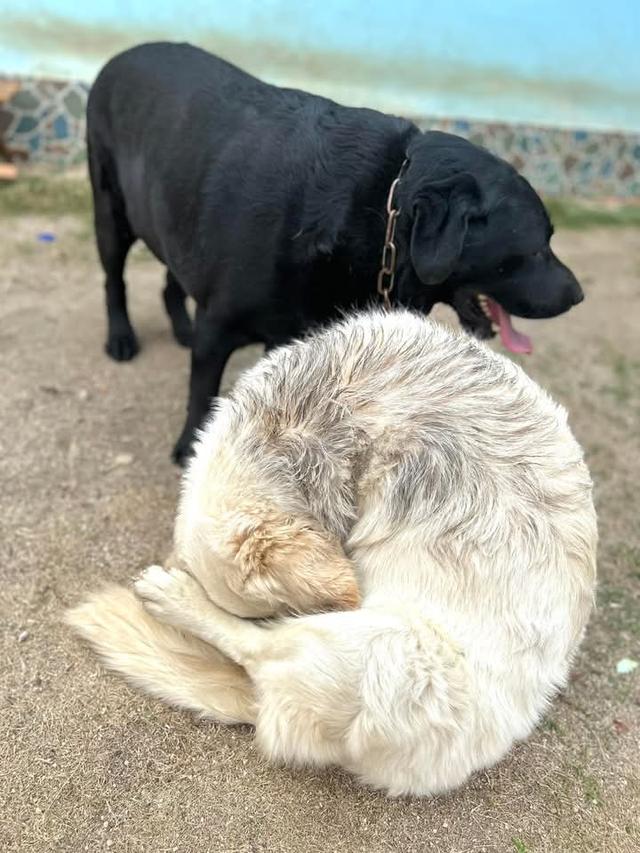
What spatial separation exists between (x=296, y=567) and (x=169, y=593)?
49 cm

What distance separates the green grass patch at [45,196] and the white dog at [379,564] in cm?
412

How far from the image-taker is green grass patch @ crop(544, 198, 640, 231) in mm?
6723

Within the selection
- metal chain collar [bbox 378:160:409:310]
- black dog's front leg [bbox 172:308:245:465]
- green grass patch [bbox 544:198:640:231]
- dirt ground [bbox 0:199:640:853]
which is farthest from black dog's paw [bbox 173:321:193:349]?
green grass patch [bbox 544:198:640:231]

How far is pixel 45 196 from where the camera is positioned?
19.7ft

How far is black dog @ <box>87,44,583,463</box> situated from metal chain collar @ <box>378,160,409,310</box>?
2cm

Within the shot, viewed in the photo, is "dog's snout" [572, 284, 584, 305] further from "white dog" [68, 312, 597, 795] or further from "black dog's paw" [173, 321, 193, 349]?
"black dog's paw" [173, 321, 193, 349]

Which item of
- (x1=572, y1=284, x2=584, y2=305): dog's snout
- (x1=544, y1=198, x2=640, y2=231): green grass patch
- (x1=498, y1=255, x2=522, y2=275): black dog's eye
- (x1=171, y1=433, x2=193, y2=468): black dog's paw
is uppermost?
(x1=498, y1=255, x2=522, y2=275): black dog's eye

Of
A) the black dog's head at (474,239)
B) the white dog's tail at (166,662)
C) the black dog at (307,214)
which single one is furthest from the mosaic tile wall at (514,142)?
the white dog's tail at (166,662)

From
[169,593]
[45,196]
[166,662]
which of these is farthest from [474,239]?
[45,196]

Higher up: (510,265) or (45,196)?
A: (510,265)

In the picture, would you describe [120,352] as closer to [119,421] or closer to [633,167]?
[119,421]

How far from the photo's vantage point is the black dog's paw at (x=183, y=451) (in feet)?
11.3

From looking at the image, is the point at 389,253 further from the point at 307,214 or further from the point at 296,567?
the point at 296,567

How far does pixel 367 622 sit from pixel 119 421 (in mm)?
2125
